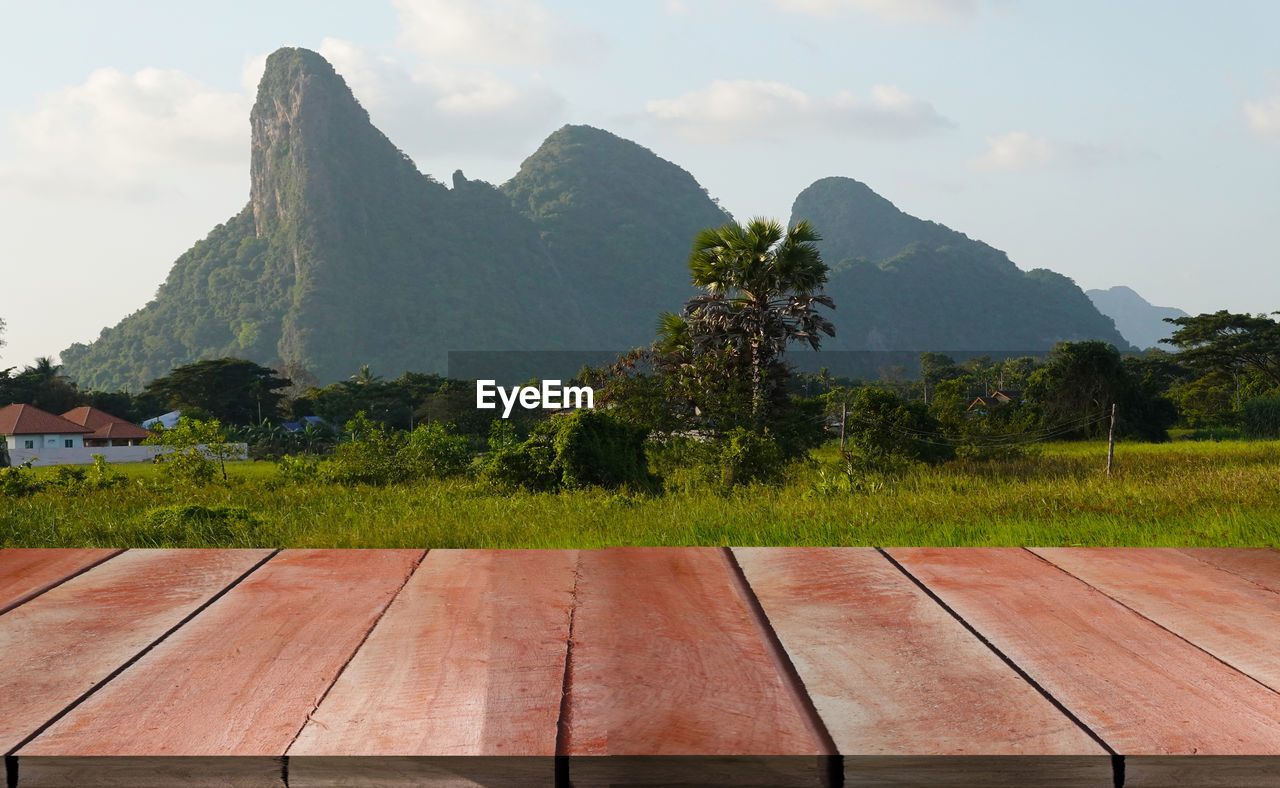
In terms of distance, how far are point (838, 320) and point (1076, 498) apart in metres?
144

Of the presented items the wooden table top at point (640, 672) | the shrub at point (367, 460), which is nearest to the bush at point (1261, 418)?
the shrub at point (367, 460)

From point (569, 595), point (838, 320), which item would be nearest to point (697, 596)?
point (569, 595)

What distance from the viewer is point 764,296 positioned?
1772 centimetres

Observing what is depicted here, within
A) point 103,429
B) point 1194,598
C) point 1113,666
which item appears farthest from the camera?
point 103,429

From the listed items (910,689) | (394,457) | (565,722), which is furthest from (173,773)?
(394,457)

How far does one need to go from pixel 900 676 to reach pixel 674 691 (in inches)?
25.9

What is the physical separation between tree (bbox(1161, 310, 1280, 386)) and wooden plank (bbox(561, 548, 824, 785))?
47.8 m

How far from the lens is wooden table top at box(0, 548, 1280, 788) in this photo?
7.18ft

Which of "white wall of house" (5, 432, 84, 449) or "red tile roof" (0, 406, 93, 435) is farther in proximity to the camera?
"red tile roof" (0, 406, 93, 435)

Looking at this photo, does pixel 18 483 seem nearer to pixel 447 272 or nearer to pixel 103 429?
pixel 103 429

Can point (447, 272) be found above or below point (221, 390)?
above

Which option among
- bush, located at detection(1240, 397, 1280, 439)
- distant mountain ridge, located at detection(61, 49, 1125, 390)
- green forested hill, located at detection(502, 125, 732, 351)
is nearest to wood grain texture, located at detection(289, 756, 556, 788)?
bush, located at detection(1240, 397, 1280, 439)

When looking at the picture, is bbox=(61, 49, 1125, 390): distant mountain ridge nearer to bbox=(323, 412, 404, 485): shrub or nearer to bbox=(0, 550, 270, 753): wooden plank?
bbox=(323, 412, 404, 485): shrub

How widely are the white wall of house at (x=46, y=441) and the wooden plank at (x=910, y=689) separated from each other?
48.6 m
